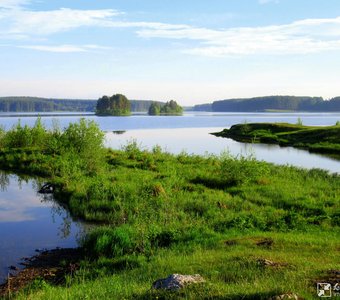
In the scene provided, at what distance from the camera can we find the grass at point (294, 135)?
68.7 metres

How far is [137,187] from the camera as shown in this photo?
95.5 feet

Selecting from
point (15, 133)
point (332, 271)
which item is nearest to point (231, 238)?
point (332, 271)

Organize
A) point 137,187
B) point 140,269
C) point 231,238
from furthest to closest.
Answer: point 137,187, point 231,238, point 140,269

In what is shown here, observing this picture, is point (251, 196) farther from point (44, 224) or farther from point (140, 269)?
point (140, 269)

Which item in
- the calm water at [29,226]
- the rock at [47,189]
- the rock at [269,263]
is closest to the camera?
the rock at [269,263]

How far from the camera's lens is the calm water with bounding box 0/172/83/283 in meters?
19.6

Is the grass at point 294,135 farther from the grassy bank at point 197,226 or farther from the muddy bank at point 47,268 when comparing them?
the muddy bank at point 47,268

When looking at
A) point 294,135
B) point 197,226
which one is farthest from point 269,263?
point 294,135

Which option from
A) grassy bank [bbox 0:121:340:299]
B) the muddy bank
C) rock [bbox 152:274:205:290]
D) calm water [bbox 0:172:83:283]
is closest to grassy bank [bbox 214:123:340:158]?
grassy bank [bbox 0:121:340:299]

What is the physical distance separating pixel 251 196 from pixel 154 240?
10948 millimetres

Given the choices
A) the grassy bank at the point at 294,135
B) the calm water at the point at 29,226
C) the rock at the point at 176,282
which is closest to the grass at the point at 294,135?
the grassy bank at the point at 294,135

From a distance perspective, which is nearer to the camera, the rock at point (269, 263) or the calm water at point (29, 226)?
the rock at point (269, 263)

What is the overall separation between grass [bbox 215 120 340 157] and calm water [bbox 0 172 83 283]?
33.3 metres

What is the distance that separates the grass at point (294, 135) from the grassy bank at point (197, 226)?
25.0 meters
